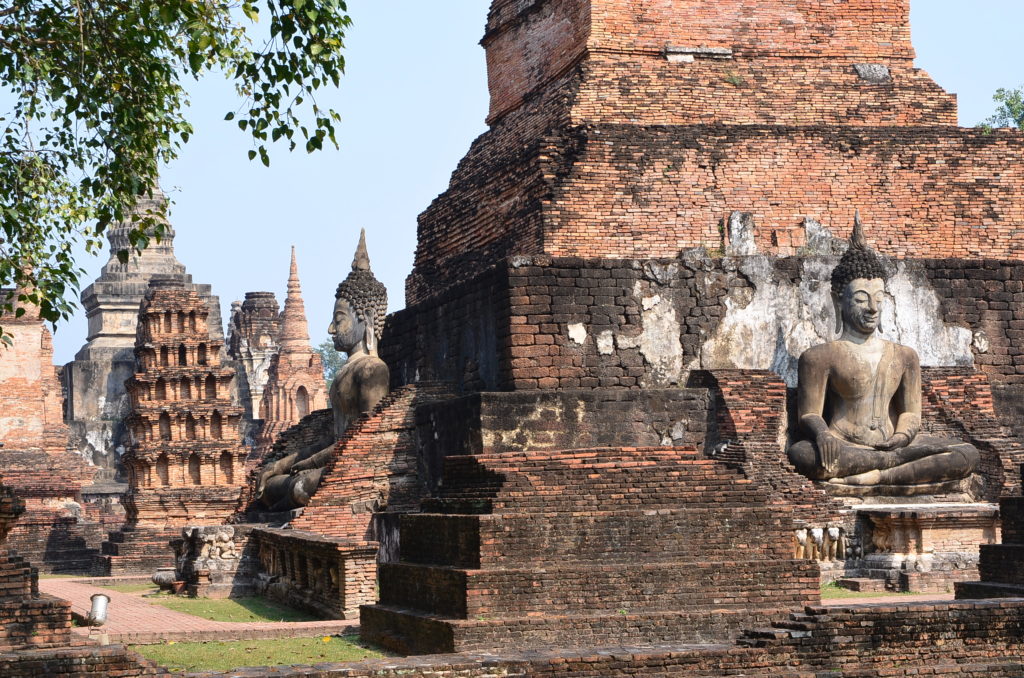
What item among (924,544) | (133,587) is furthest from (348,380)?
(924,544)

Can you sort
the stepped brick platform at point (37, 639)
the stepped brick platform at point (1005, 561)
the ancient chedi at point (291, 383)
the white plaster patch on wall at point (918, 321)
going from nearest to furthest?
the stepped brick platform at point (37, 639) → the stepped brick platform at point (1005, 561) → the white plaster patch on wall at point (918, 321) → the ancient chedi at point (291, 383)

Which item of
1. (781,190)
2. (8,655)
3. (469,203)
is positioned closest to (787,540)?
(8,655)

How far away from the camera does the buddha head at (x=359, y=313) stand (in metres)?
16.5

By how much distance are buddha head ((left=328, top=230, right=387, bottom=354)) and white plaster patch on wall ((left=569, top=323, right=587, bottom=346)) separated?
130 inches

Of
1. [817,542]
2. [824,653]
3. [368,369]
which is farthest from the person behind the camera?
[368,369]

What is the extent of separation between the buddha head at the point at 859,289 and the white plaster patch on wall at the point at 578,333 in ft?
7.44

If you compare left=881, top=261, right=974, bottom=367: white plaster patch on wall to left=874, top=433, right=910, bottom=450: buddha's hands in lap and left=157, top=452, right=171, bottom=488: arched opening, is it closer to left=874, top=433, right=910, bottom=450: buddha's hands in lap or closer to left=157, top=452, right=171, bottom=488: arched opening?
left=874, top=433, right=910, bottom=450: buddha's hands in lap

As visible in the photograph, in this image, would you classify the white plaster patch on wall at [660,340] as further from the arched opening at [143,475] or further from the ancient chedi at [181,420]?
the arched opening at [143,475]

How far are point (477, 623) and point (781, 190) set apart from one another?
9.28 m

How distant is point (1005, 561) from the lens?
10484 mm

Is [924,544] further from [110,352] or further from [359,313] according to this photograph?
[110,352]

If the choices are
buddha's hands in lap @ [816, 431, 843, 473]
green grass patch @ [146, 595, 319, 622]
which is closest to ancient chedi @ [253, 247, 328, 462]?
green grass patch @ [146, 595, 319, 622]

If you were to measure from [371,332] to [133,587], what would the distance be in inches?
168

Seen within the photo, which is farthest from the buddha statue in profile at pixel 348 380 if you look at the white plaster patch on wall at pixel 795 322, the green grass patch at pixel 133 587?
the white plaster patch on wall at pixel 795 322
